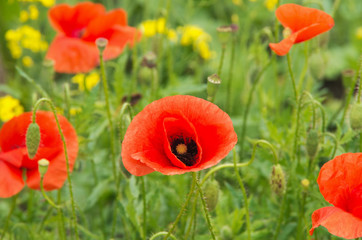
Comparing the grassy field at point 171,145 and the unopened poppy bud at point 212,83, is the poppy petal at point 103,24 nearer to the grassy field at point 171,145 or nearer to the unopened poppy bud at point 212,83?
the grassy field at point 171,145

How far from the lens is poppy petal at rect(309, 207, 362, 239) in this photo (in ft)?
3.79

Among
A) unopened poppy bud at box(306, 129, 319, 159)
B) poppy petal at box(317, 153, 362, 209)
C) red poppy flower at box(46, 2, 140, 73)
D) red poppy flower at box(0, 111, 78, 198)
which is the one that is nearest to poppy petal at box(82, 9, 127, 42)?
red poppy flower at box(46, 2, 140, 73)

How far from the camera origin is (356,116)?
158cm

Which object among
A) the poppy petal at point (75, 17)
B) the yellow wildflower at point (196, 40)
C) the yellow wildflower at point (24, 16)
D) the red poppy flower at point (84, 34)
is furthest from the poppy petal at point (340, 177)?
the yellow wildflower at point (24, 16)

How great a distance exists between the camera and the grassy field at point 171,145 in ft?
4.34

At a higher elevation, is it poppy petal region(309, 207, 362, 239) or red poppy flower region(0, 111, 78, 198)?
poppy petal region(309, 207, 362, 239)

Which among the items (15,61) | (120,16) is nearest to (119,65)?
(120,16)

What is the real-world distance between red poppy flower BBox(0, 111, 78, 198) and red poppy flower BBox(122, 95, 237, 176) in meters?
0.41

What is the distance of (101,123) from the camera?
2.11 m

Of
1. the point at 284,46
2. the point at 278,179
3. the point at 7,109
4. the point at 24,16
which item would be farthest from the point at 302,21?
the point at 24,16

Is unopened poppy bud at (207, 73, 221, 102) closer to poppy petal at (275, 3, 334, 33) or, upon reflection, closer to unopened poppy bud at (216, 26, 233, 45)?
poppy petal at (275, 3, 334, 33)

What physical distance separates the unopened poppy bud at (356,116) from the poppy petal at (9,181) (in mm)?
980

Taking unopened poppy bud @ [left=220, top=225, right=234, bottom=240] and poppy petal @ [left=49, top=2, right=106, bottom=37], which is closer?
unopened poppy bud @ [left=220, top=225, right=234, bottom=240]

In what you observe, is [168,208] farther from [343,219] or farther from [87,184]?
[343,219]
